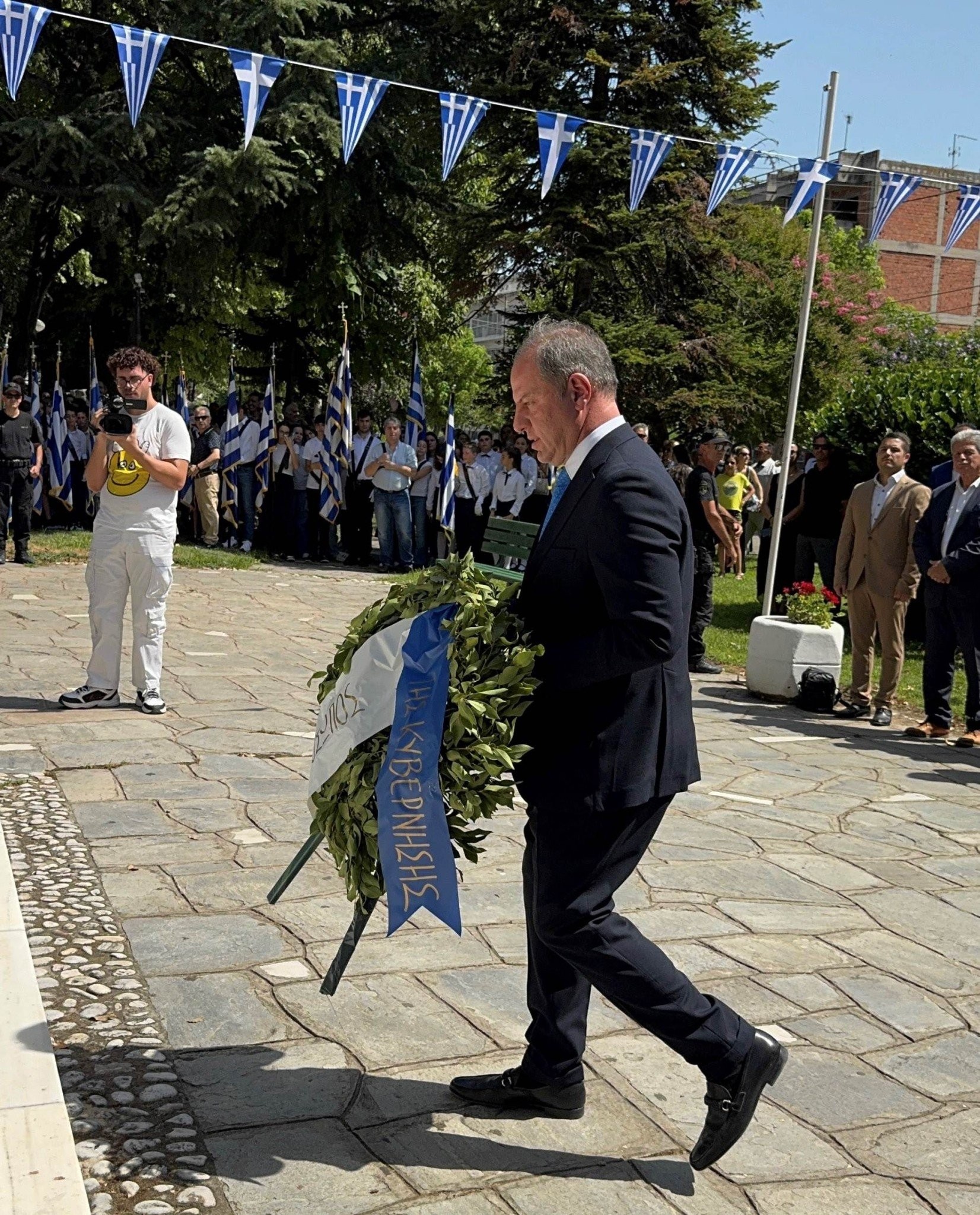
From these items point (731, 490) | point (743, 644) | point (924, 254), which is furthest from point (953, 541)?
point (924, 254)

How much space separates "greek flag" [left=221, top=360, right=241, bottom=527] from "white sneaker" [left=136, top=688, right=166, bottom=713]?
12.5 meters

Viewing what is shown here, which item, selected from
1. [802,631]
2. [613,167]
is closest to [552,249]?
[613,167]

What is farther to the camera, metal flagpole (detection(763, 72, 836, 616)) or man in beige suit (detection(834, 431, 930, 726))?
metal flagpole (detection(763, 72, 836, 616))

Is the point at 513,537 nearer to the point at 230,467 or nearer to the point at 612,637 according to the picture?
the point at 612,637

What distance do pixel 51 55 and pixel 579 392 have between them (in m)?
22.7

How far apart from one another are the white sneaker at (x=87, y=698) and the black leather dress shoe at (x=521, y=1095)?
5345 mm

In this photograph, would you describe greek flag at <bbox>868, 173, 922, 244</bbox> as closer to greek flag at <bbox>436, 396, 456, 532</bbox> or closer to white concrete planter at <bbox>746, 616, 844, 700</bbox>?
white concrete planter at <bbox>746, 616, 844, 700</bbox>

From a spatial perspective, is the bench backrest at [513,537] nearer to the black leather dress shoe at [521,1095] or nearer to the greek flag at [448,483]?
the black leather dress shoe at [521,1095]

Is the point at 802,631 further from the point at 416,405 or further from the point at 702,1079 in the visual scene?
the point at 416,405

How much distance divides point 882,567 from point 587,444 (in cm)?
763

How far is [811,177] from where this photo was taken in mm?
11664

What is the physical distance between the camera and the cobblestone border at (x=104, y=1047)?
312cm

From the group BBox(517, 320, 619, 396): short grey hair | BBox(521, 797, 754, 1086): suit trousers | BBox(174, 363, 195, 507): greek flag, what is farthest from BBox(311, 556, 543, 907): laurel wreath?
BBox(174, 363, 195, 507): greek flag

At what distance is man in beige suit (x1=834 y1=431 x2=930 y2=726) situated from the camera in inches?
405
